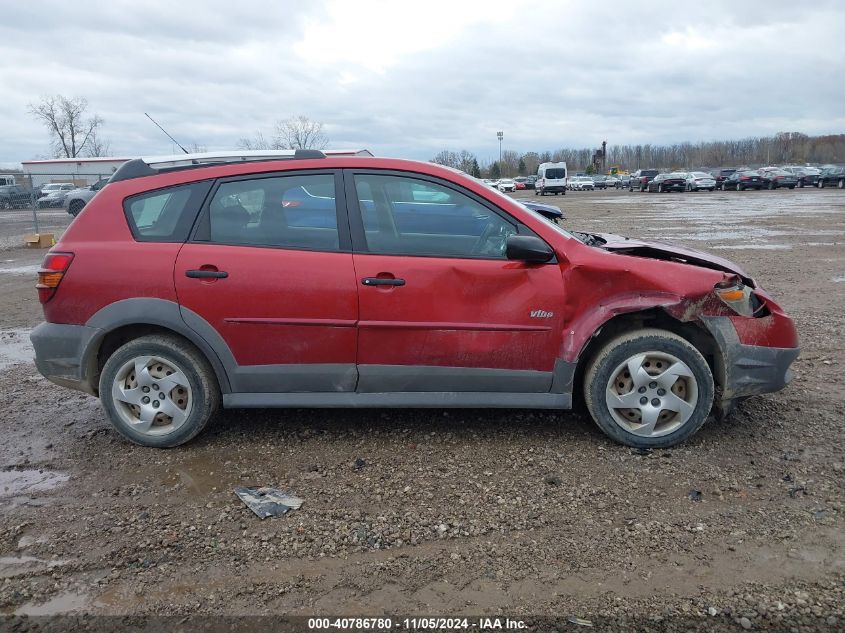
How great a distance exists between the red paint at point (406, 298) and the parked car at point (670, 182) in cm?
4915

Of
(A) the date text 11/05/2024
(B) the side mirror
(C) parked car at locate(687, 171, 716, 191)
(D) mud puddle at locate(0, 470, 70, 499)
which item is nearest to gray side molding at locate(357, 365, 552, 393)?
(B) the side mirror

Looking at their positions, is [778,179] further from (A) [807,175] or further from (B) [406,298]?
(B) [406,298]

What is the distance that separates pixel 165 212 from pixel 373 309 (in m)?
1.49

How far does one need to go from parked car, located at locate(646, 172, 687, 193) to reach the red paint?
49.1m

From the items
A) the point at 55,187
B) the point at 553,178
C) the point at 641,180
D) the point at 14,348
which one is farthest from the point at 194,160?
the point at 641,180

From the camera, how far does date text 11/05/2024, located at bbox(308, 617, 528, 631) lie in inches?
99.5

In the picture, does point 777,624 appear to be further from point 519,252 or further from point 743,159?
point 743,159

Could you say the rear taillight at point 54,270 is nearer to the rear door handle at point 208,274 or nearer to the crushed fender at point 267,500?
the rear door handle at point 208,274

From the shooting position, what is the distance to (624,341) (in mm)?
3920

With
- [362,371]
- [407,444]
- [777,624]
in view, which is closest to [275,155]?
[362,371]

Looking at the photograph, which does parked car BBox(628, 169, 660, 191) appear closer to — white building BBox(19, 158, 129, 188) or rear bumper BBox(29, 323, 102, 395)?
white building BBox(19, 158, 129, 188)

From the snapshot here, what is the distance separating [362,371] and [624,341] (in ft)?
5.23

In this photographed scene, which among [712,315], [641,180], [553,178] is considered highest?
[553,178]

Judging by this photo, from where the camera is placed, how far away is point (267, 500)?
3506mm
